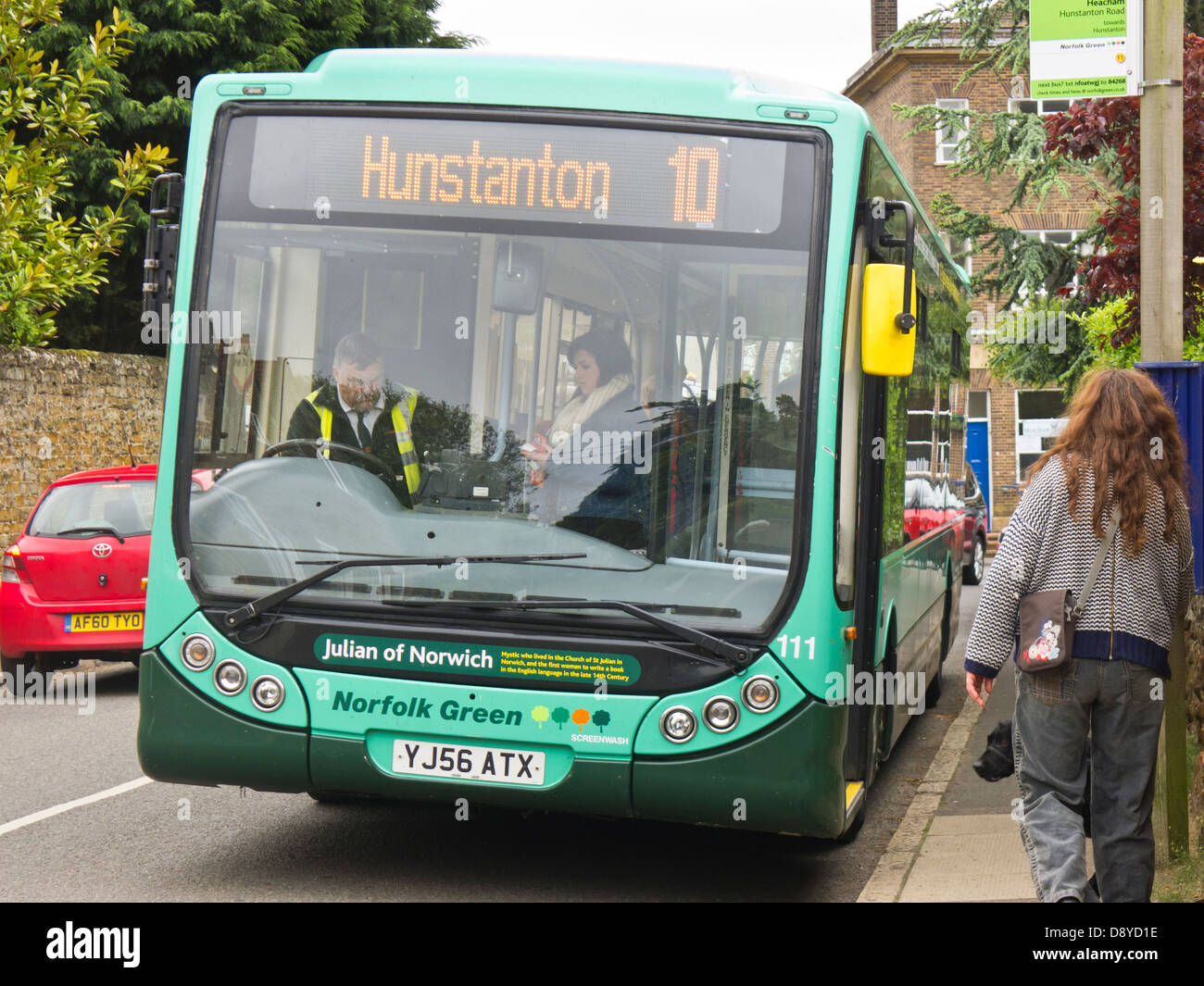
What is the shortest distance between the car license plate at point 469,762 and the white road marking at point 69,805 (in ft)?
8.26

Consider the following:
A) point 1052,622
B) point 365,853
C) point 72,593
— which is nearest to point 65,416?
point 72,593

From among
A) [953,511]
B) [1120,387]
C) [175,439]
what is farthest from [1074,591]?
[953,511]

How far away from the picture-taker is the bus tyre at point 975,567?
883 inches

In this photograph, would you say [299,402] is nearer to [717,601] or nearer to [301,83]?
[301,83]

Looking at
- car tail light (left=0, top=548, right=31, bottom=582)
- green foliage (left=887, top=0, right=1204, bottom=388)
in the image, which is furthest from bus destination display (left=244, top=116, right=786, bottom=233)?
green foliage (left=887, top=0, right=1204, bottom=388)

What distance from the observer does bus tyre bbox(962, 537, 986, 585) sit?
73.6ft

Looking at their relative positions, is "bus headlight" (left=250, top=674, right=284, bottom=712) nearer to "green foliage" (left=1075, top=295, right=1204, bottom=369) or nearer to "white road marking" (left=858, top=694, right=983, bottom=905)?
"white road marking" (left=858, top=694, right=983, bottom=905)

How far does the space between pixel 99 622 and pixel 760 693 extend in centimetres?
761

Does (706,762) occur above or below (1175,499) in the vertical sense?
below

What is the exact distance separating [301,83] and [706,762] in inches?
116

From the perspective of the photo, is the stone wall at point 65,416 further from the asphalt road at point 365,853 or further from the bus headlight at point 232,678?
the bus headlight at point 232,678

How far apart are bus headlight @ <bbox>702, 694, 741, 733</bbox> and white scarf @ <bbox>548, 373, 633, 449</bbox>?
1069 millimetres

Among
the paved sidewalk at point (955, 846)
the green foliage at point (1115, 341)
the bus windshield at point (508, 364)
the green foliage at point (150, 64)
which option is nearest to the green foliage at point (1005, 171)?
the green foliage at point (1115, 341)

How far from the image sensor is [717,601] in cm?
550
